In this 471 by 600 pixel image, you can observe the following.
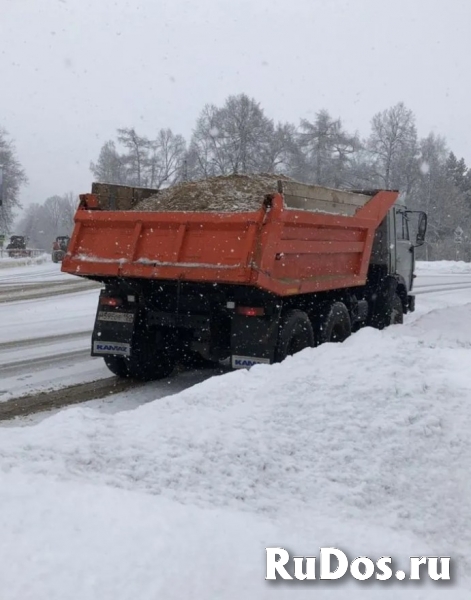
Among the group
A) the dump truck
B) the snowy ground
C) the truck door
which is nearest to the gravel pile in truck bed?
the dump truck

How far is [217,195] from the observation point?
8.12m

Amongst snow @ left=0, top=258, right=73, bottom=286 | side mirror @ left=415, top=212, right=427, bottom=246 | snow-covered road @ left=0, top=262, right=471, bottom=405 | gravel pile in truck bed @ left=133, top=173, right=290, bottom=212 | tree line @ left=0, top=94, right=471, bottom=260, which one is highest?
tree line @ left=0, top=94, right=471, bottom=260

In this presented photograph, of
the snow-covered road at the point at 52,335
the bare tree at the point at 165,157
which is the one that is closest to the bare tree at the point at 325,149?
the bare tree at the point at 165,157

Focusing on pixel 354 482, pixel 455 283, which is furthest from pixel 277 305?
pixel 455 283

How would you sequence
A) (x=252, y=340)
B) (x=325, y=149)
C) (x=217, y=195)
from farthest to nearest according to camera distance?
1. (x=325, y=149)
2. (x=217, y=195)
3. (x=252, y=340)

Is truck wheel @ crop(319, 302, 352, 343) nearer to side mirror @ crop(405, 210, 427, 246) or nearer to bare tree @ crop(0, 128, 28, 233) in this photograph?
side mirror @ crop(405, 210, 427, 246)

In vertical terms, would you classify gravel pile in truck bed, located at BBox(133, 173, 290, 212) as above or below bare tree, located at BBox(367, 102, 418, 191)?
below

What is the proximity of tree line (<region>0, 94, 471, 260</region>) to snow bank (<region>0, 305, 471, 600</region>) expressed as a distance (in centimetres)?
3850

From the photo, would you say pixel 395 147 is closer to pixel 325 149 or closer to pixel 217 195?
pixel 325 149

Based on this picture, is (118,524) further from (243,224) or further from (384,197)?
(384,197)

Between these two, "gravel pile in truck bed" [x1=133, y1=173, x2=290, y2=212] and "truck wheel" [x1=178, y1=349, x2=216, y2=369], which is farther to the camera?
"truck wheel" [x1=178, y1=349, x2=216, y2=369]

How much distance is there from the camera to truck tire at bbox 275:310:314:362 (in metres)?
7.49

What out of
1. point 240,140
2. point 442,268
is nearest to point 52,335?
point 442,268

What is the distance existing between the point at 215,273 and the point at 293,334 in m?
1.30
